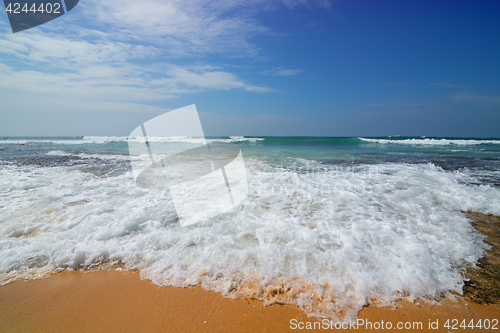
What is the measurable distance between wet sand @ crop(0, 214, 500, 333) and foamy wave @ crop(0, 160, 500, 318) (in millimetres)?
105

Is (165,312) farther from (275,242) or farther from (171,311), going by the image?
(275,242)

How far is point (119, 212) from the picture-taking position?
3422 millimetres

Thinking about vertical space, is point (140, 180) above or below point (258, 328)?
above

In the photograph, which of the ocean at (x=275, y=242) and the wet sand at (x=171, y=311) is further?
the ocean at (x=275, y=242)

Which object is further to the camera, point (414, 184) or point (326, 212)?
point (414, 184)

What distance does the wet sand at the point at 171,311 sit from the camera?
160 centimetres

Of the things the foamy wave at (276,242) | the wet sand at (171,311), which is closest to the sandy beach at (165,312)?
the wet sand at (171,311)

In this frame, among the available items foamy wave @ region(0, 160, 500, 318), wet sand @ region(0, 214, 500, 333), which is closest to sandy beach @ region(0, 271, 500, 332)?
wet sand @ region(0, 214, 500, 333)

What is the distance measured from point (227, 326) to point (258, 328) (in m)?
0.23

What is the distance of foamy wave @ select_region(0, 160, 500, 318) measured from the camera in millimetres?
1936

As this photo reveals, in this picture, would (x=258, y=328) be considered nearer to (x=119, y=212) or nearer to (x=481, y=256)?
(x=481, y=256)

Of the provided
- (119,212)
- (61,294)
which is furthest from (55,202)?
(61,294)

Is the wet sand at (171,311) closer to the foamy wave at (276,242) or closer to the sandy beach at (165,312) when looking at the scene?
the sandy beach at (165,312)

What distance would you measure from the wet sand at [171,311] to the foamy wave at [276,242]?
4.1 inches
